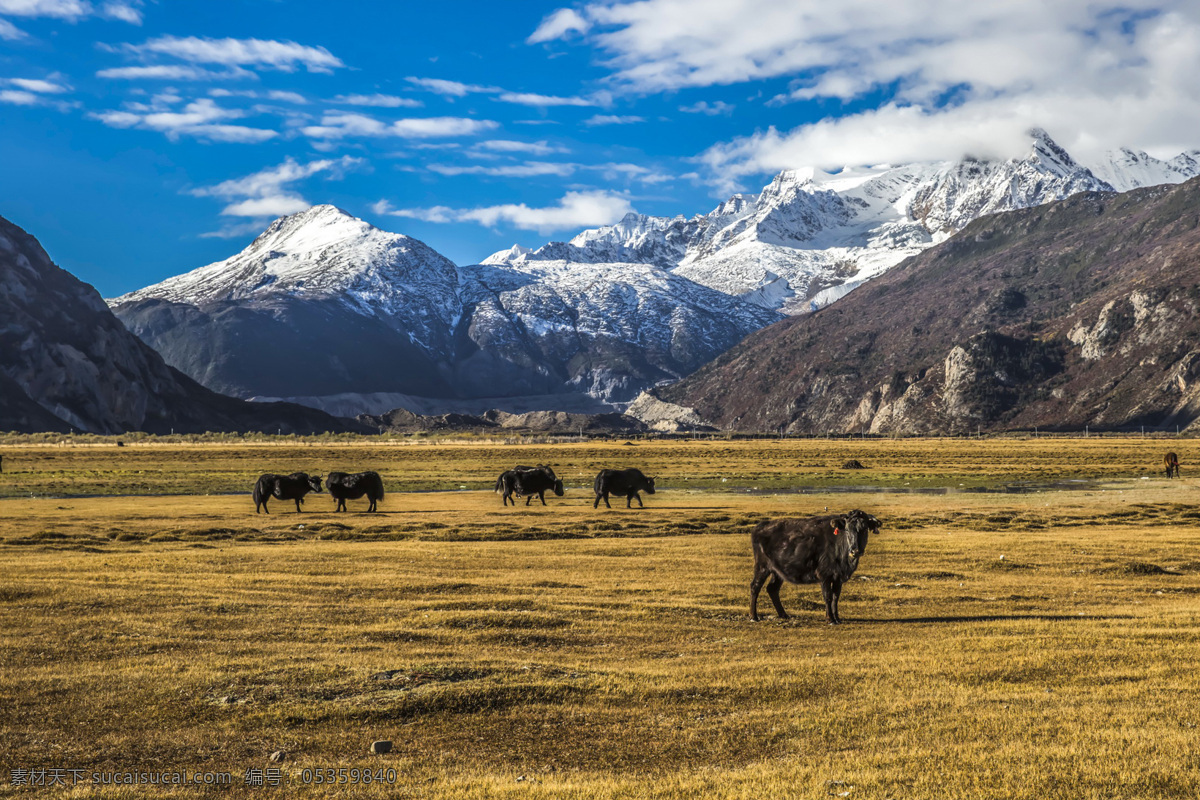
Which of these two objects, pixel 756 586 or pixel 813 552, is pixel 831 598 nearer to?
pixel 813 552

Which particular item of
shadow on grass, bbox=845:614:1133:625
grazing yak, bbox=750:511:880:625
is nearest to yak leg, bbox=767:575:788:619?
grazing yak, bbox=750:511:880:625

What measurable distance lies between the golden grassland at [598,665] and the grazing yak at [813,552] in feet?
2.77

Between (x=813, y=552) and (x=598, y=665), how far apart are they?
565 cm

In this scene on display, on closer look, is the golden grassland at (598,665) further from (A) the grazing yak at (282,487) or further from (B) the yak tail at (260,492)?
(A) the grazing yak at (282,487)

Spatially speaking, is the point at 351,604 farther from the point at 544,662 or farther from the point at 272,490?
the point at 272,490

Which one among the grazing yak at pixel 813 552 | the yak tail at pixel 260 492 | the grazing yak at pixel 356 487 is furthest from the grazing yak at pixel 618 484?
the grazing yak at pixel 813 552

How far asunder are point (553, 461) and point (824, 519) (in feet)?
281

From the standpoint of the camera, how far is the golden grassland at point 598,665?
10555 millimetres

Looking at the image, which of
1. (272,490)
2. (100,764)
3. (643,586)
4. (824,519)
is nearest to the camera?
→ (100,764)

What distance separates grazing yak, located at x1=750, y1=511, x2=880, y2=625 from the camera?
1830cm

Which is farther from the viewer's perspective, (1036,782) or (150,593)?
(150,593)

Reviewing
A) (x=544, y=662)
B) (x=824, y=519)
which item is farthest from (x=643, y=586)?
(x=544, y=662)

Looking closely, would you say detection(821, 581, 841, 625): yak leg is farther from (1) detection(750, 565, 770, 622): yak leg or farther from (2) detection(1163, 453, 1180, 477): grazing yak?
(2) detection(1163, 453, 1180, 477): grazing yak

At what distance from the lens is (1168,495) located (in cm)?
5650
